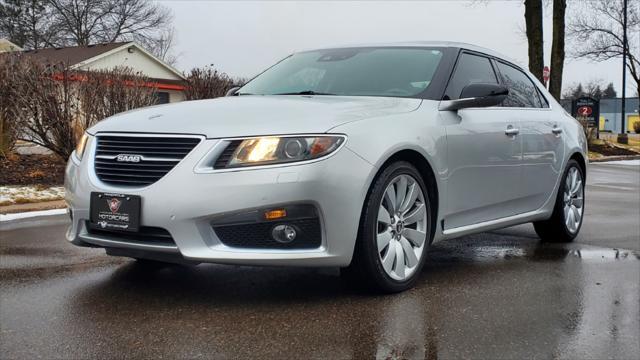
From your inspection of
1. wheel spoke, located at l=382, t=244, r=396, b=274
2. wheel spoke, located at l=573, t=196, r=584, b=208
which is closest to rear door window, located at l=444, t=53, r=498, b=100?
wheel spoke, located at l=382, t=244, r=396, b=274

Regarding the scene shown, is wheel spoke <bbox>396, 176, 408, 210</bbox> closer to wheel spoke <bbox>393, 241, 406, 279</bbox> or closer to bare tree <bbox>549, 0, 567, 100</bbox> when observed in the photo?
wheel spoke <bbox>393, 241, 406, 279</bbox>

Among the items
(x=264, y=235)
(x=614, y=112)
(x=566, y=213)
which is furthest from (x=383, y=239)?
(x=614, y=112)

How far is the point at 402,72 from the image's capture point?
192 inches

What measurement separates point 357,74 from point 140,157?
6.01ft

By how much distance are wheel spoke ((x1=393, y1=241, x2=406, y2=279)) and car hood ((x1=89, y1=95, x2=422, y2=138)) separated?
30.7 inches

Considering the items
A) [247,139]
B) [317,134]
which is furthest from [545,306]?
[247,139]

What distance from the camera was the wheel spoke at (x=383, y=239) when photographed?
3978 millimetres

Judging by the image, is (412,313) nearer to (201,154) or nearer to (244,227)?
(244,227)

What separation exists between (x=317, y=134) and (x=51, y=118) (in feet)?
25.6

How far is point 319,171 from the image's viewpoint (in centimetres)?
359

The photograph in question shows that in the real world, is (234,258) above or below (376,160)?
below

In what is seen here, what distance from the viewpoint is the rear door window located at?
15.8 feet

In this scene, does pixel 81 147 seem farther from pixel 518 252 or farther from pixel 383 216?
pixel 518 252

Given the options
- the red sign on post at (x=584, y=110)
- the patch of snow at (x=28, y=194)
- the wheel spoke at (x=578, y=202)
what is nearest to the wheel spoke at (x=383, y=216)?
the wheel spoke at (x=578, y=202)
